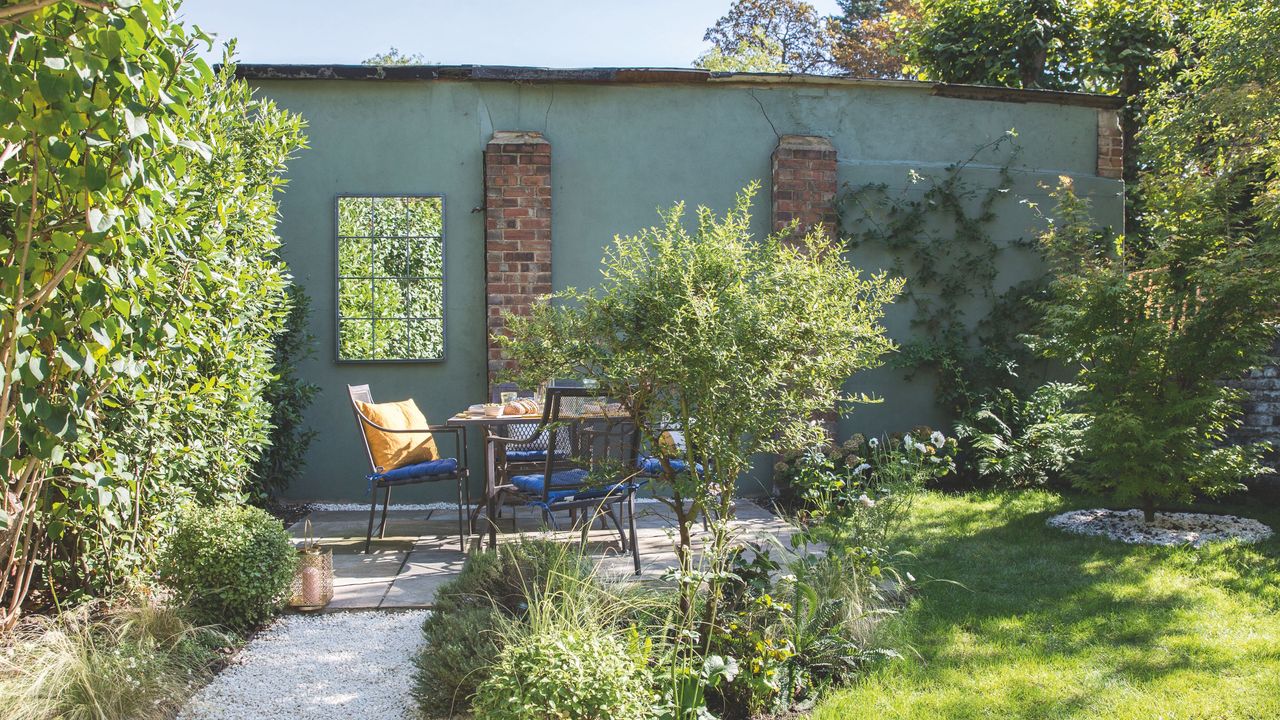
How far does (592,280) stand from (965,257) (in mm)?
3080

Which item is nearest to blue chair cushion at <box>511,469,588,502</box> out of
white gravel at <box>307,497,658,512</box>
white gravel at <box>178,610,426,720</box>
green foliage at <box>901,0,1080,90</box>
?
white gravel at <box>178,610,426,720</box>

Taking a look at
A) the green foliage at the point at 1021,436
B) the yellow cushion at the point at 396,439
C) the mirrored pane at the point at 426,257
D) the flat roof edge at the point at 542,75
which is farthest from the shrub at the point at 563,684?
the flat roof edge at the point at 542,75

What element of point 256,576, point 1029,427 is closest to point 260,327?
point 256,576

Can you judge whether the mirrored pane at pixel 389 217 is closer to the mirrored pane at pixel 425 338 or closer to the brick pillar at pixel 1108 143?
the mirrored pane at pixel 425 338

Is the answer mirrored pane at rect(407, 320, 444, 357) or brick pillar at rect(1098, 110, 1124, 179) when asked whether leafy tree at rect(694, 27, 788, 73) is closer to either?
brick pillar at rect(1098, 110, 1124, 179)

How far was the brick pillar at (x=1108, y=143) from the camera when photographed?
7.55m

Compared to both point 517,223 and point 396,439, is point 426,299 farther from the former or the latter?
point 396,439

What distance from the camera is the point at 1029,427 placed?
6.73 m

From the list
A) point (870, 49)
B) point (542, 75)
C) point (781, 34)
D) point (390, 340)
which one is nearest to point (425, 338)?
point (390, 340)

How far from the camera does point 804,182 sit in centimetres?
699

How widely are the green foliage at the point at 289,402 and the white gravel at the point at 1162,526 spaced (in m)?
4.98

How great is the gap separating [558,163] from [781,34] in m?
16.3

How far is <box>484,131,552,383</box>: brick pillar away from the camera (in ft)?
22.0

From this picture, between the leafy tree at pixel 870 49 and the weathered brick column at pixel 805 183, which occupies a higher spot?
the leafy tree at pixel 870 49
